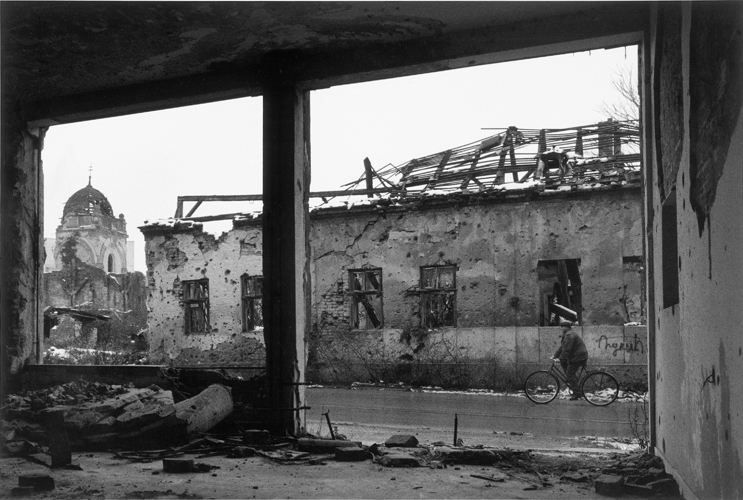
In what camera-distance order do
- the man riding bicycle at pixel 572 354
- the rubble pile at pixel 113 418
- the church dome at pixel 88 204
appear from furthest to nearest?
1. the church dome at pixel 88 204
2. the man riding bicycle at pixel 572 354
3. the rubble pile at pixel 113 418

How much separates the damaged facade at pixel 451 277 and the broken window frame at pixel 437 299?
37mm

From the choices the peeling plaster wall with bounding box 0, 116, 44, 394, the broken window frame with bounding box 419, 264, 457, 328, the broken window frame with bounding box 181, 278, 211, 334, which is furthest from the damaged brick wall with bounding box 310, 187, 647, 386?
the peeling plaster wall with bounding box 0, 116, 44, 394

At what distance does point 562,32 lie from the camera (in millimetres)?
6938

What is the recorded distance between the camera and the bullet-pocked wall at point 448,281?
55.9 ft

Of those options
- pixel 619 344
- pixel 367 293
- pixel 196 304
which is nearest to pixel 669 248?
pixel 619 344

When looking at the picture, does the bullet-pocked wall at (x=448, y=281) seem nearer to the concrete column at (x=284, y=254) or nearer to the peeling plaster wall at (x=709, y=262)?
the concrete column at (x=284, y=254)

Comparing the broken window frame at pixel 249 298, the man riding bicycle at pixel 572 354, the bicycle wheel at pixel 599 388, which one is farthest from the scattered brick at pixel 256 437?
the broken window frame at pixel 249 298

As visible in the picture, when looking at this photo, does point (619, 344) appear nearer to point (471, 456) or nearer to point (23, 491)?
point (471, 456)

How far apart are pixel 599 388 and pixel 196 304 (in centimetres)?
1246

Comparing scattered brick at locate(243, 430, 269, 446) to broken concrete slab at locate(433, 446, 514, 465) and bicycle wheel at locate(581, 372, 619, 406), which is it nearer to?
broken concrete slab at locate(433, 446, 514, 465)

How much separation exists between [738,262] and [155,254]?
21.5 m

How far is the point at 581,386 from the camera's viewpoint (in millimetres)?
14055

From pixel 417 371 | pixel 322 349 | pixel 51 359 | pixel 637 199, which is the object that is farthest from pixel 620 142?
pixel 51 359

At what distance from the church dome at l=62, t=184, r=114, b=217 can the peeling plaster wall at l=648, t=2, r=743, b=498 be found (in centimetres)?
6231
